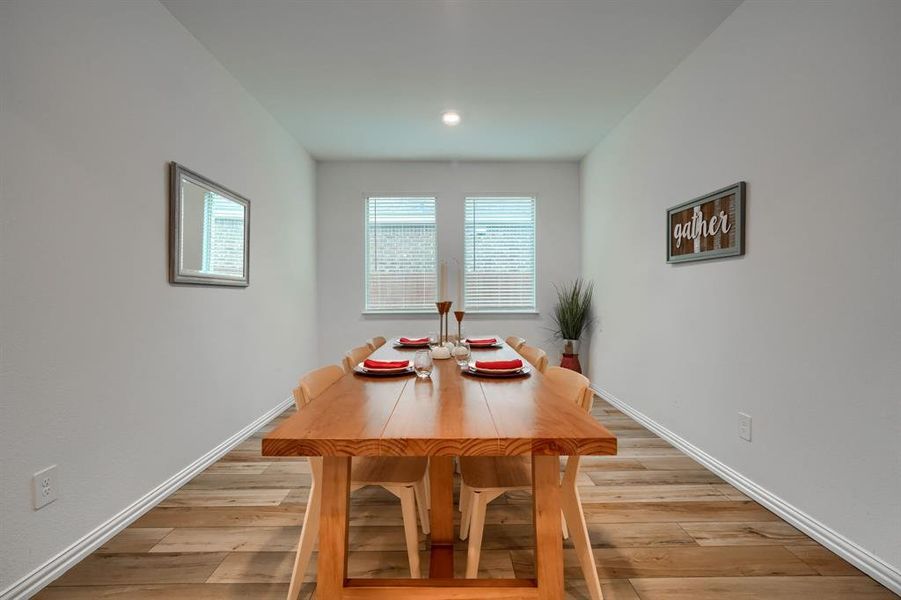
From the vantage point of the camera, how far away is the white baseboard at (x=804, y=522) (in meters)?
1.59

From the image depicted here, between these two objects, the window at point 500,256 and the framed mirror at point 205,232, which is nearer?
the framed mirror at point 205,232

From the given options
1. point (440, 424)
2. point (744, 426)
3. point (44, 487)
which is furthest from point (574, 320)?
point (44, 487)

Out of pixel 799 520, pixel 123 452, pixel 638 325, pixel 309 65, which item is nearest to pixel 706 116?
pixel 638 325

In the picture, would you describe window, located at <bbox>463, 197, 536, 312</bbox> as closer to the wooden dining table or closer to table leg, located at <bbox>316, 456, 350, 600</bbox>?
the wooden dining table

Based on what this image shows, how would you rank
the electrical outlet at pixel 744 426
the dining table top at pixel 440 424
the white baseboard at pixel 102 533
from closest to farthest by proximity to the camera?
the dining table top at pixel 440 424 < the white baseboard at pixel 102 533 < the electrical outlet at pixel 744 426

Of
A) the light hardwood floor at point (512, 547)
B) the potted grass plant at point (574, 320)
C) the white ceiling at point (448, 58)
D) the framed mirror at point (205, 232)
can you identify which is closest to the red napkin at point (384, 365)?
the light hardwood floor at point (512, 547)

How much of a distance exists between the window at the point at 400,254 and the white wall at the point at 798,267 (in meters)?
2.53

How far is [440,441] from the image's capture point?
981 millimetres

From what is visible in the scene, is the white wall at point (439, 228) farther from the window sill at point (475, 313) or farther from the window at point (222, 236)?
the window at point (222, 236)

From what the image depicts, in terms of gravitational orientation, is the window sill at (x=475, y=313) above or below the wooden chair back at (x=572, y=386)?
above

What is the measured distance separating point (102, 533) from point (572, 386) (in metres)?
2.03

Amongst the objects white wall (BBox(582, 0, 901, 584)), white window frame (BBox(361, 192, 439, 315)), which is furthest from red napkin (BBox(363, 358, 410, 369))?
white window frame (BBox(361, 192, 439, 315))

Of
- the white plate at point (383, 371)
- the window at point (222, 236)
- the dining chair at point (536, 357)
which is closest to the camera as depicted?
the white plate at point (383, 371)

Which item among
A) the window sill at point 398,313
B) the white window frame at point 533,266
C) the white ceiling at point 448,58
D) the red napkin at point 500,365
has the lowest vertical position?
the red napkin at point 500,365
